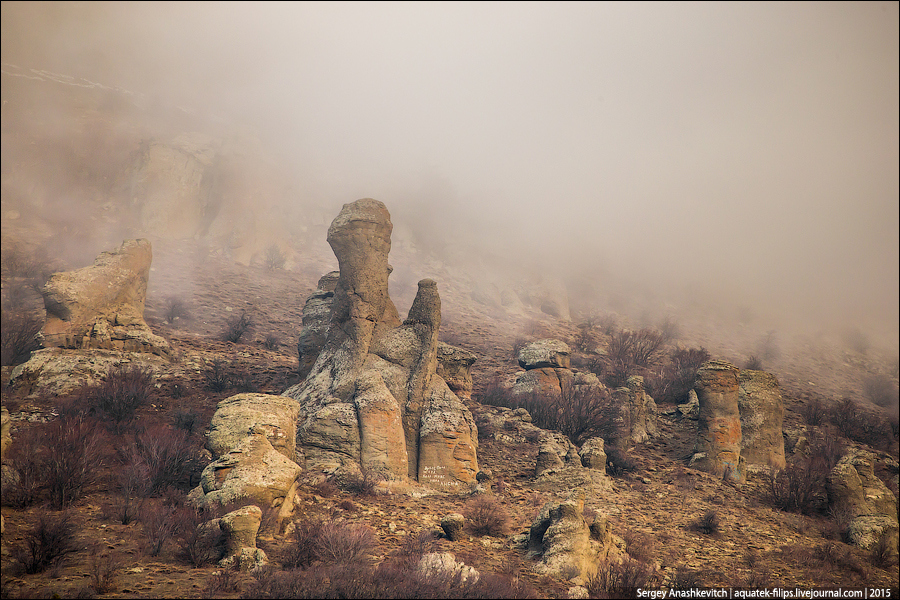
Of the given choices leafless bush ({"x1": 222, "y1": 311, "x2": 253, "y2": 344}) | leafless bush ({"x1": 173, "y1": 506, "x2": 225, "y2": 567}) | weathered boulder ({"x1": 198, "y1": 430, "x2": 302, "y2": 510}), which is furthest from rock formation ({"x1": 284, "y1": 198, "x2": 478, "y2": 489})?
leafless bush ({"x1": 222, "y1": 311, "x2": 253, "y2": 344})

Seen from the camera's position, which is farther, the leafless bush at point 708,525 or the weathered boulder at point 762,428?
the weathered boulder at point 762,428

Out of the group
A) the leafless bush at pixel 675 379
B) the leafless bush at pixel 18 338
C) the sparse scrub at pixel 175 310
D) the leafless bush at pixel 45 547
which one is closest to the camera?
the leafless bush at pixel 45 547

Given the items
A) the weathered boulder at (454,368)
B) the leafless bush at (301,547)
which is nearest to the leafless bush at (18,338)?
the weathered boulder at (454,368)

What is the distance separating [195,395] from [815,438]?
25106 mm

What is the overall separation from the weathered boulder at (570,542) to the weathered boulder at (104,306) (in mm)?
15497

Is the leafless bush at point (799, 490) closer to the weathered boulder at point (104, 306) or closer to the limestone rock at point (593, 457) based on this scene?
the limestone rock at point (593, 457)

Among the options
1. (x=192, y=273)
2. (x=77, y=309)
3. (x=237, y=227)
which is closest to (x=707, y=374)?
(x=77, y=309)

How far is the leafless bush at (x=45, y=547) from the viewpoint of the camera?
23.7 feet

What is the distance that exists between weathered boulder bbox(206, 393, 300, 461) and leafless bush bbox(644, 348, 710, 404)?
18017 mm

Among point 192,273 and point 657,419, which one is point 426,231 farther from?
point 657,419

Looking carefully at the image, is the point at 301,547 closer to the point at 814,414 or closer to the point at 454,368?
the point at 454,368

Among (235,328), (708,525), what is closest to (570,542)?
(708,525)

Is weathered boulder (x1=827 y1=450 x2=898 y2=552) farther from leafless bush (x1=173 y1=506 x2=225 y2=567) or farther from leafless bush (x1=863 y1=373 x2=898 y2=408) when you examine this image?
leafless bush (x1=863 y1=373 x2=898 y2=408)

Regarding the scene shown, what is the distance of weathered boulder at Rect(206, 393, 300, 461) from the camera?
10.8 metres
